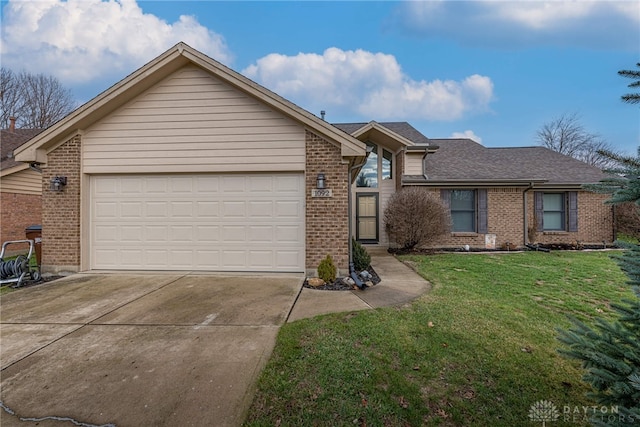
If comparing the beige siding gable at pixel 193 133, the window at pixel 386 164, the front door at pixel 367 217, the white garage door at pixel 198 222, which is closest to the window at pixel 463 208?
the window at pixel 386 164

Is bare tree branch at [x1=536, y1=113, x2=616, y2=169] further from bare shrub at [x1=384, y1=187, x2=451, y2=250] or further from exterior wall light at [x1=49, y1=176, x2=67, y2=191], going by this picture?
exterior wall light at [x1=49, y1=176, x2=67, y2=191]

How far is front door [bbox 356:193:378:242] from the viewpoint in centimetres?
1196

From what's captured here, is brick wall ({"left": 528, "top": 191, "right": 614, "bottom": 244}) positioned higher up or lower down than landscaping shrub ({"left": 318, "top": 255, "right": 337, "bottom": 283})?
higher up

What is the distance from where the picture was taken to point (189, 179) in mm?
6922

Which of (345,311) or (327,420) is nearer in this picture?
(327,420)

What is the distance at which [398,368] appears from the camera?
284 cm

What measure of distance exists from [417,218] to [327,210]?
4.91 m

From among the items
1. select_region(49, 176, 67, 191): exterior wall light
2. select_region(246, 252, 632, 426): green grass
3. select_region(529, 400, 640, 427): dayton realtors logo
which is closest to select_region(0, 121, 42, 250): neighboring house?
select_region(49, 176, 67, 191): exterior wall light

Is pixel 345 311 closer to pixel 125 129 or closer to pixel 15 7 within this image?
pixel 125 129

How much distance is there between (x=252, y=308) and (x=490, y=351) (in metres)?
3.22

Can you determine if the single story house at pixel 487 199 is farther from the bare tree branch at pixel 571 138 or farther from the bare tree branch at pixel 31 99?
the bare tree branch at pixel 31 99

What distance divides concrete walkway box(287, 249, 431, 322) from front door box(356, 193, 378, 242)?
5199 millimetres

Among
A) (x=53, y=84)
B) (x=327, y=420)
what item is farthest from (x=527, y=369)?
(x=53, y=84)

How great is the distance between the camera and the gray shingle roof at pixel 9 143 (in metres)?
11.6
